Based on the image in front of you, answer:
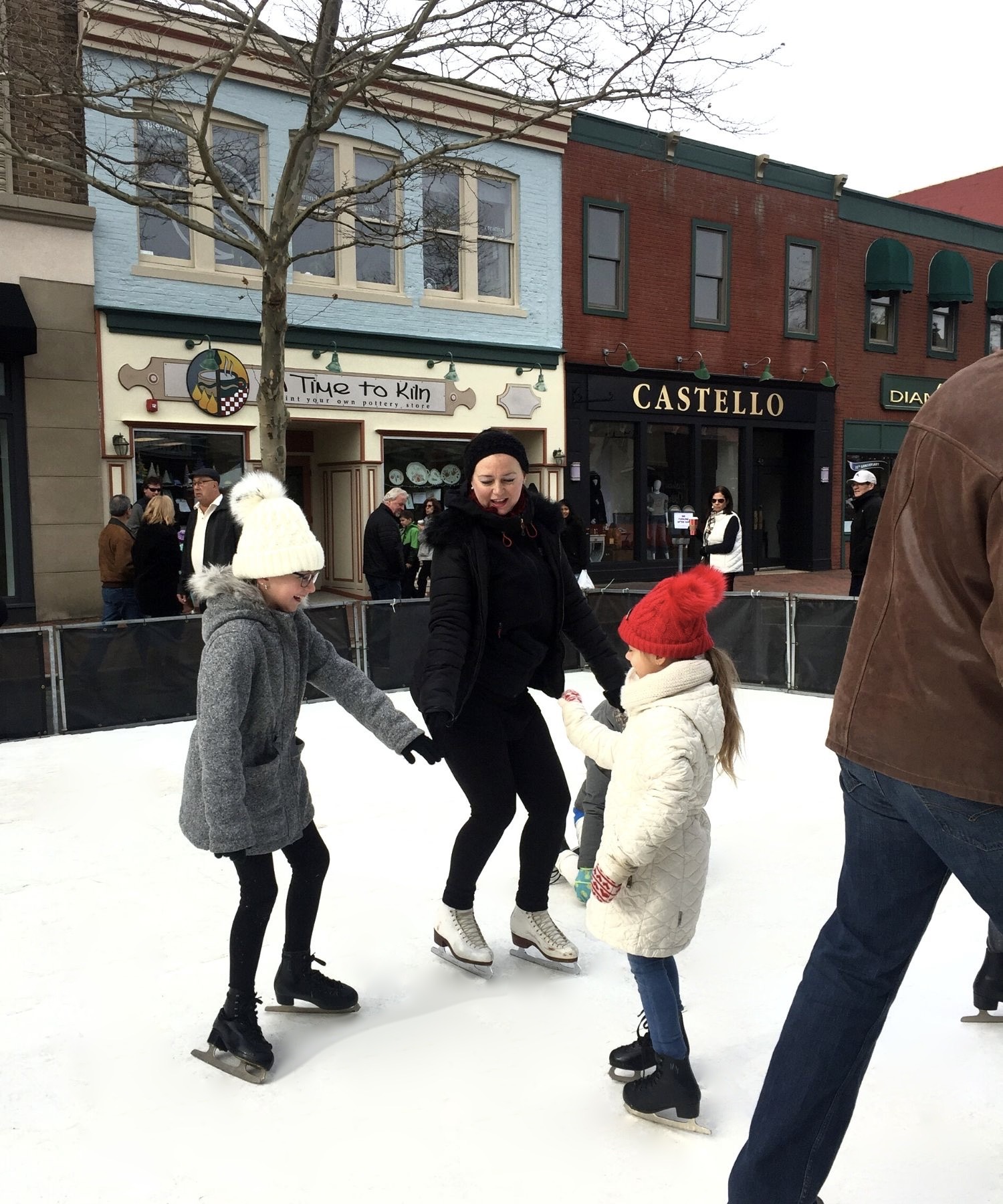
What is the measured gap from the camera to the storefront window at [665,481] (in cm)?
1922

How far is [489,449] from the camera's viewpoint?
3615 millimetres

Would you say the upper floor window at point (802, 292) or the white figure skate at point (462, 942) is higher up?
the upper floor window at point (802, 292)

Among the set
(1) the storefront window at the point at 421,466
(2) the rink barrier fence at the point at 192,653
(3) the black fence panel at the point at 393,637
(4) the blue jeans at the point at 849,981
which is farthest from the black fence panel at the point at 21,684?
(1) the storefront window at the point at 421,466

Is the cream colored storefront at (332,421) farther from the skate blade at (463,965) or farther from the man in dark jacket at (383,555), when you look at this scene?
the skate blade at (463,965)

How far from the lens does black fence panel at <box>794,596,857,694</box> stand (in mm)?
8812

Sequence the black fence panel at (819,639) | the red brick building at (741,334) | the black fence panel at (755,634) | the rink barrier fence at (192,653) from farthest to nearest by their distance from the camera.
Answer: the red brick building at (741,334)
the black fence panel at (755,634)
the black fence panel at (819,639)
the rink barrier fence at (192,653)

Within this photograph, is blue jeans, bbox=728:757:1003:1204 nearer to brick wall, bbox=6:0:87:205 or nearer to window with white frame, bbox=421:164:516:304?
brick wall, bbox=6:0:87:205

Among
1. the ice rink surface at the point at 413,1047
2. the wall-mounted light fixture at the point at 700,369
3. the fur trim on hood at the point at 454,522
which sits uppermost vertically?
the wall-mounted light fixture at the point at 700,369

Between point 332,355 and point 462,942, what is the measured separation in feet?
41.3

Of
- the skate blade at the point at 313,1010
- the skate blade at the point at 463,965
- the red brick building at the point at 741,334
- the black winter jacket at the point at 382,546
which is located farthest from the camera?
the red brick building at the point at 741,334

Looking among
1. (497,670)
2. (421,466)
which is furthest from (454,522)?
(421,466)

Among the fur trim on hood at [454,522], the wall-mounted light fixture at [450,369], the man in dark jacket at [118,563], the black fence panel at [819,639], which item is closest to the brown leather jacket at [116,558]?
the man in dark jacket at [118,563]

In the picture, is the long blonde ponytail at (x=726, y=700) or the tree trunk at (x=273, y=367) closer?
the long blonde ponytail at (x=726, y=700)

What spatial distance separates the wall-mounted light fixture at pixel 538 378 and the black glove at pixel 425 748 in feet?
47.3
